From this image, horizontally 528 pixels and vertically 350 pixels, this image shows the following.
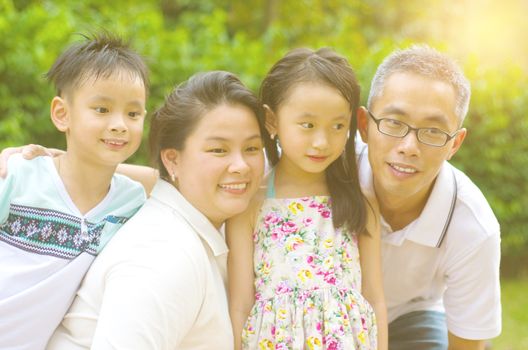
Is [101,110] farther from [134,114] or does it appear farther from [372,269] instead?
[372,269]

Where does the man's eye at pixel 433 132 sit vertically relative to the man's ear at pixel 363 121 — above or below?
below

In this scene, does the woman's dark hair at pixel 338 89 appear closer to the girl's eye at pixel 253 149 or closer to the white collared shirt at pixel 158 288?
the girl's eye at pixel 253 149

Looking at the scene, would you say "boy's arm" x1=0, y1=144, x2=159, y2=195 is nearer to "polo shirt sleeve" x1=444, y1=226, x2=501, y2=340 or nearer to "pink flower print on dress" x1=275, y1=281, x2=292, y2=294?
"pink flower print on dress" x1=275, y1=281, x2=292, y2=294

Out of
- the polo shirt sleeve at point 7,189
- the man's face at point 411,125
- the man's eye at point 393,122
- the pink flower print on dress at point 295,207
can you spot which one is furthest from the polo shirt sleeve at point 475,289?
the polo shirt sleeve at point 7,189

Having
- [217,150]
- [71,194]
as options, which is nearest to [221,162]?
[217,150]

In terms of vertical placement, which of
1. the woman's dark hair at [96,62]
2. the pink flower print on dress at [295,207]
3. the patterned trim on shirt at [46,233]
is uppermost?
the woman's dark hair at [96,62]

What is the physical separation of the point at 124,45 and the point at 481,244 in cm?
188

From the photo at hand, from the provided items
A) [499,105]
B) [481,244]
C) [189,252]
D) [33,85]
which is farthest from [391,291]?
[499,105]

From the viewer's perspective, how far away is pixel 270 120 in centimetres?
293

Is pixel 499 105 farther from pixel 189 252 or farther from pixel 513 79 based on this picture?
pixel 189 252

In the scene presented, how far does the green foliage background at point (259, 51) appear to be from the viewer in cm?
505

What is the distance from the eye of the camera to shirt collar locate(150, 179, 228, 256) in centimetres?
268

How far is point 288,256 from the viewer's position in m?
2.80

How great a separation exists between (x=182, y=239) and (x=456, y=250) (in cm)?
144
